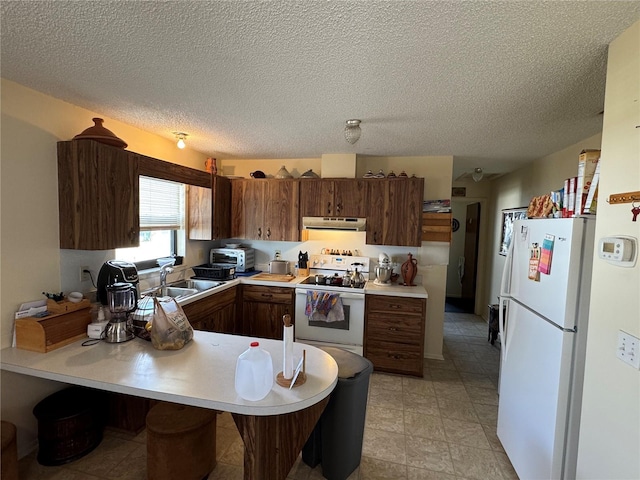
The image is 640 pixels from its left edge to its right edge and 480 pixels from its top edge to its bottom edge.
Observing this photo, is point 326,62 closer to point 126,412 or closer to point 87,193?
point 87,193

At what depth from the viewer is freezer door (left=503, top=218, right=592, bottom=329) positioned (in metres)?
1.46

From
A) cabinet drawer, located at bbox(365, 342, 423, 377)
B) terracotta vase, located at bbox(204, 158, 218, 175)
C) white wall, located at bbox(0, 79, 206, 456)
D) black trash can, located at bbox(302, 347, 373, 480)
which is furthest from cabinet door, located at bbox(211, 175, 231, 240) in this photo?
black trash can, located at bbox(302, 347, 373, 480)

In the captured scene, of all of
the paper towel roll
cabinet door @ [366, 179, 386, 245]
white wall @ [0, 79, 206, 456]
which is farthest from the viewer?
cabinet door @ [366, 179, 386, 245]

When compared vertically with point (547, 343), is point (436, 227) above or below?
above

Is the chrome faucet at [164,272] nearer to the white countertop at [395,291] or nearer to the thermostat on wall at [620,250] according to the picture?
the white countertop at [395,291]

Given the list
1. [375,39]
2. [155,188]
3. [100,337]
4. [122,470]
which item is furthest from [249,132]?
[122,470]

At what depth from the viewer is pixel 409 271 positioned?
347 centimetres

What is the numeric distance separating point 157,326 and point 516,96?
2.63 metres

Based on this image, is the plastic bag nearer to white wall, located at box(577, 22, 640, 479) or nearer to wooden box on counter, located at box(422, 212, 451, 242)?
white wall, located at box(577, 22, 640, 479)

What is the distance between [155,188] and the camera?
306 cm

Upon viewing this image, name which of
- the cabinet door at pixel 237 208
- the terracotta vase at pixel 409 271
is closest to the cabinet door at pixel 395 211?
the terracotta vase at pixel 409 271

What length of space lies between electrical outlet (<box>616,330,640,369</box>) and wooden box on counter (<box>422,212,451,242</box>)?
2394mm

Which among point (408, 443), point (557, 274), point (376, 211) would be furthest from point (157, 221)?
point (557, 274)

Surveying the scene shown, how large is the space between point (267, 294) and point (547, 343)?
2644mm
